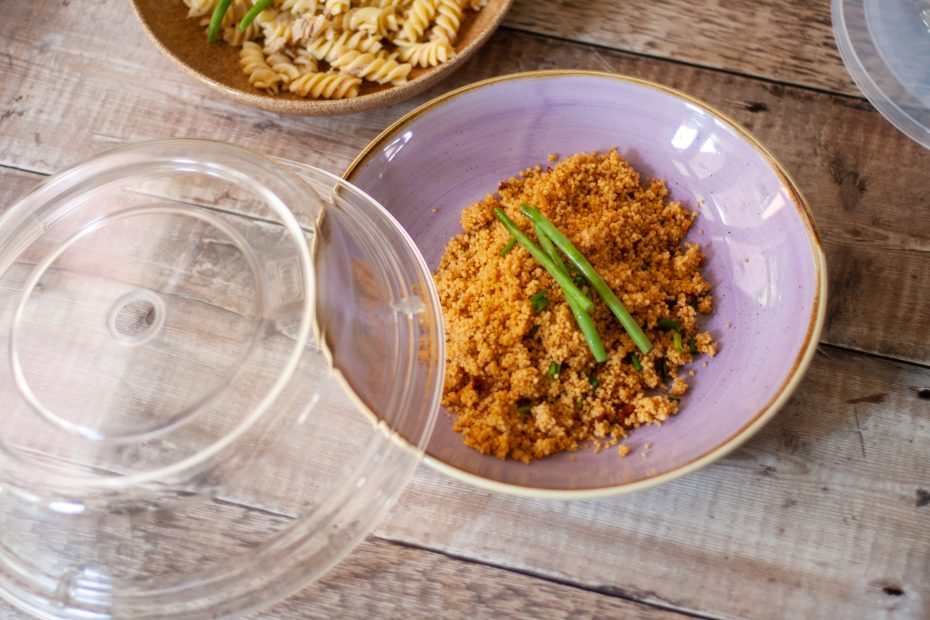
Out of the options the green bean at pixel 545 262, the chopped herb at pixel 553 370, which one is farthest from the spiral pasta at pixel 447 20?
the chopped herb at pixel 553 370

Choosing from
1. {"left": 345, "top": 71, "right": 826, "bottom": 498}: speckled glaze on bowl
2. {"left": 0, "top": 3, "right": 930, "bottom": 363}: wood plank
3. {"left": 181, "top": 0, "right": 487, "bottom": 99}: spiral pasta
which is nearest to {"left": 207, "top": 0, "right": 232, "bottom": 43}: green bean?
{"left": 181, "top": 0, "right": 487, "bottom": 99}: spiral pasta

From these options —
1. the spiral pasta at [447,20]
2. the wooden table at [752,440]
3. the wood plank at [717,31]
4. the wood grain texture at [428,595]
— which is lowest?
the wood grain texture at [428,595]

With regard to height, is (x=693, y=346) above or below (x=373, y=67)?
below

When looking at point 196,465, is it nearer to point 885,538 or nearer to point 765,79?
point 885,538

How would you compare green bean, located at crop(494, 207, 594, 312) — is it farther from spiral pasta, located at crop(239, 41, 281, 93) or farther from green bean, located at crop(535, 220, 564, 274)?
spiral pasta, located at crop(239, 41, 281, 93)

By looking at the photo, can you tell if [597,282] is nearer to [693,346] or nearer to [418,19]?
[693,346]

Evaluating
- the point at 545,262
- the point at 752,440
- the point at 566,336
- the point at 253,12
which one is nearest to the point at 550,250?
Answer: the point at 545,262

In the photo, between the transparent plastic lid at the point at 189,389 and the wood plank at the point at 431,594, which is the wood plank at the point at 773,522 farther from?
the transparent plastic lid at the point at 189,389
